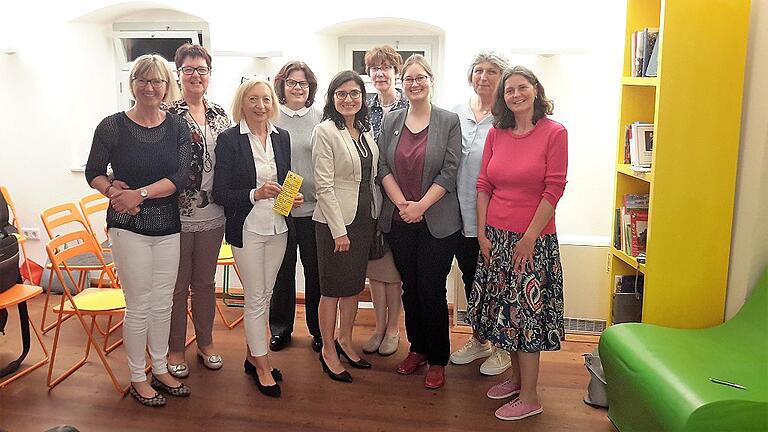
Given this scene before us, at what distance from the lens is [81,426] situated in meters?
3.23

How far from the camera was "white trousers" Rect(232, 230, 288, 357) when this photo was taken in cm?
334

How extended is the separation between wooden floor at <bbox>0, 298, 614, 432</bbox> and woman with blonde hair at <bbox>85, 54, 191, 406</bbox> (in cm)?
38

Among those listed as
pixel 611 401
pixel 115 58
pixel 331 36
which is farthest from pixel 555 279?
pixel 115 58

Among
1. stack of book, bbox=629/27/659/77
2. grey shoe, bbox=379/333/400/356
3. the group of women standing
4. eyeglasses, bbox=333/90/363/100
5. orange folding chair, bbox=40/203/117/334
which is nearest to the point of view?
the group of women standing

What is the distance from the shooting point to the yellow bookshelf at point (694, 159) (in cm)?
311

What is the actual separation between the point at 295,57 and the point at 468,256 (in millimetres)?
2156

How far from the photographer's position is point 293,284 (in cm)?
417

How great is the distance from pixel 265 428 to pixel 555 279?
4.85 ft

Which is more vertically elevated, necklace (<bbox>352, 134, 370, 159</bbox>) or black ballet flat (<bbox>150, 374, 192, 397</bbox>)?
necklace (<bbox>352, 134, 370, 159</bbox>)

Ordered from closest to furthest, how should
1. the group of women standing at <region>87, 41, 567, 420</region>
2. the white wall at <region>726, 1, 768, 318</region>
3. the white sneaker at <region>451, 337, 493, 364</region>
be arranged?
1. the white wall at <region>726, 1, 768, 318</region>
2. the group of women standing at <region>87, 41, 567, 420</region>
3. the white sneaker at <region>451, 337, 493, 364</region>

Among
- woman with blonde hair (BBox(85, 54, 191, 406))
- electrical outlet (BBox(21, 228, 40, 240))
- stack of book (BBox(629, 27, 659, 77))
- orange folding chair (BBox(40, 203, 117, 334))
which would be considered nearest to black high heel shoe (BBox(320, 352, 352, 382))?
woman with blonde hair (BBox(85, 54, 191, 406))

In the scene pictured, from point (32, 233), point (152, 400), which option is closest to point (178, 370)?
point (152, 400)

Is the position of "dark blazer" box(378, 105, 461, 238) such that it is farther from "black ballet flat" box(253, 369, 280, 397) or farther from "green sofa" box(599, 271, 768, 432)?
"black ballet flat" box(253, 369, 280, 397)

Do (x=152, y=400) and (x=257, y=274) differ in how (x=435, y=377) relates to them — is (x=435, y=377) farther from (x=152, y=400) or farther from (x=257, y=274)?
(x=152, y=400)
